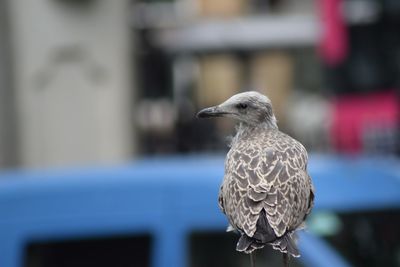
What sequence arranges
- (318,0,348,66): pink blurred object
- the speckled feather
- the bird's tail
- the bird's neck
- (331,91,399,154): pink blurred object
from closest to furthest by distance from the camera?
the bird's tail, the speckled feather, the bird's neck, (331,91,399,154): pink blurred object, (318,0,348,66): pink blurred object

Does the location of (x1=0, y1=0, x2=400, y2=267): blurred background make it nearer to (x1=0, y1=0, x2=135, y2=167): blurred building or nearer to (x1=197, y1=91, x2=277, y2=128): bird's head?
(x1=0, y1=0, x2=135, y2=167): blurred building

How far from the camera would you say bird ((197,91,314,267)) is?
2010 mm

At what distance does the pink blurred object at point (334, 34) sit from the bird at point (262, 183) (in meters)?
8.72

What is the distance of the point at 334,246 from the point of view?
17.7ft

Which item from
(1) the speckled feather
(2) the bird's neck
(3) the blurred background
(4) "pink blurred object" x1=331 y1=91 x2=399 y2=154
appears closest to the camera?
(1) the speckled feather

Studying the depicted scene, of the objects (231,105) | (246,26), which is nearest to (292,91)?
(246,26)

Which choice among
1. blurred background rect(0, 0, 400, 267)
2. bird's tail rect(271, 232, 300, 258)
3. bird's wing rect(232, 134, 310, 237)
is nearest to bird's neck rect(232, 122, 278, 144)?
bird's wing rect(232, 134, 310, 237)

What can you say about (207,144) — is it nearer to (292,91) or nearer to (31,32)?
(31,32)

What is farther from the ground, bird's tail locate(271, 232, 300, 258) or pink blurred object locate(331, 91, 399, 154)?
bird's tail locate(271, 232, 300, 258)

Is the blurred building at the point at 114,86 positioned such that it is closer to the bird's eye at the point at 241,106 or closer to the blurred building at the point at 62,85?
the blurred building at the point at 62,85

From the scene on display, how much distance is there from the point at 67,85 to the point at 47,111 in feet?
1.35

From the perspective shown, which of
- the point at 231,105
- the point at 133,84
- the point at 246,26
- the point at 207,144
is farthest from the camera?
the point at 246,26

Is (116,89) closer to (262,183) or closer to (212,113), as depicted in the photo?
(212,113)

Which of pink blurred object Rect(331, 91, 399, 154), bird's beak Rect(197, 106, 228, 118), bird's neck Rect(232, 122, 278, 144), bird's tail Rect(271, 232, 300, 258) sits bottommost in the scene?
pink blurred object Rect(331, 91, 399, 154)
